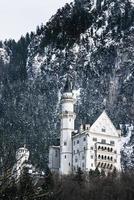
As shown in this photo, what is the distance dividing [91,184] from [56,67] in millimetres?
119440

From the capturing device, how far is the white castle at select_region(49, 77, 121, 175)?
116 m

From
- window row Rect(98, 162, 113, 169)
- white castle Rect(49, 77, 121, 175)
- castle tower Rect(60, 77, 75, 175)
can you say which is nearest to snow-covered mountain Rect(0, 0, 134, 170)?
castle tower Rect(60, 77, 75, 175)

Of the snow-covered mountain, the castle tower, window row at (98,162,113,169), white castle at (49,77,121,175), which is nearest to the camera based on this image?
window row at (98,162,113,169)

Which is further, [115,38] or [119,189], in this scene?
[115,38]

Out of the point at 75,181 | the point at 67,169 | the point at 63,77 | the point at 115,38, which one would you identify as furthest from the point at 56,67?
the point at 75,181

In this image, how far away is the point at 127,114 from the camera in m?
167

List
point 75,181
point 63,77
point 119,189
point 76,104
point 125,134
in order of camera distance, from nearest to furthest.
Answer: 1. point 119,189
2. point 75,181
3. point 125,134
4. point 76,104
5. point 63,77

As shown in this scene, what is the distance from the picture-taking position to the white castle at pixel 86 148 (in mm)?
116125

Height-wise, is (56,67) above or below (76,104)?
above

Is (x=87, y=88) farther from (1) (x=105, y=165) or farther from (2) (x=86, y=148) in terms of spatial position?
(1) (x=105, y=165)

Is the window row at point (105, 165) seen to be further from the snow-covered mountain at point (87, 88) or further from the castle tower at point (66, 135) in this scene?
the snow-covered mountain at point (87, 88)

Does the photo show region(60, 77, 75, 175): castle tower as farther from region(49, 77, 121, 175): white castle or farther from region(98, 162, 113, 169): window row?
region(98, 162, 113, 169): window row

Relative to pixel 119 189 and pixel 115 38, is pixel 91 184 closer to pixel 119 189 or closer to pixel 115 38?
pixel 119 189

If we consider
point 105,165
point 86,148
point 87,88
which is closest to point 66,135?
point 86,148
